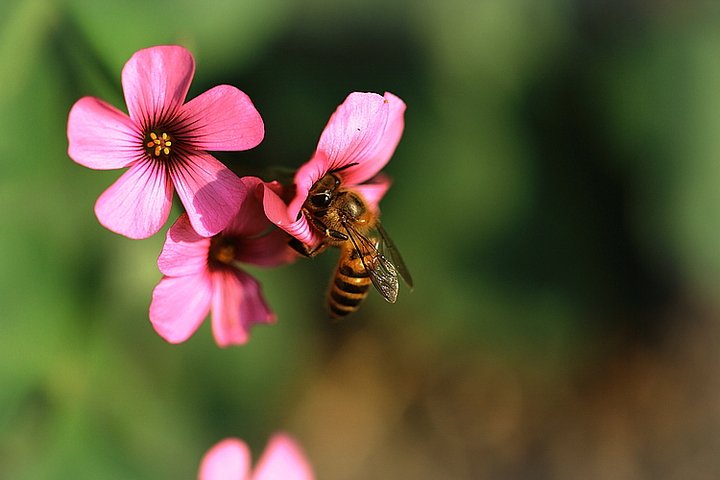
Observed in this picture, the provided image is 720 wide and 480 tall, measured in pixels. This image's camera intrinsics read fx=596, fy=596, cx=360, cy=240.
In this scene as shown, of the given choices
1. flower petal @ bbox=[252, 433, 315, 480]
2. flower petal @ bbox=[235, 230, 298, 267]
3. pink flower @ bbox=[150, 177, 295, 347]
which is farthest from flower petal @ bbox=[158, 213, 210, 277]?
flower petal @ bbox=[252, 433, 315, 480]

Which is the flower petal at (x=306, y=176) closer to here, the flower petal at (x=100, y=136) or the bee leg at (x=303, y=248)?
the bee leg at (x=303, y=248)

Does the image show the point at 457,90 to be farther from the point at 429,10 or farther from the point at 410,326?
the point at 410,326

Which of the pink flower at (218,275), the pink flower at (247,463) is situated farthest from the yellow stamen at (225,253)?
the pink flower at (247,463)

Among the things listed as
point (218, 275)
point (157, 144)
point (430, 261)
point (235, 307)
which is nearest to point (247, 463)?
point (235, 307)

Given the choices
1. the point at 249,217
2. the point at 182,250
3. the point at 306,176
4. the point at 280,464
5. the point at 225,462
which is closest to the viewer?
the point at 306,176

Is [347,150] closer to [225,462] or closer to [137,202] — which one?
[137,202]

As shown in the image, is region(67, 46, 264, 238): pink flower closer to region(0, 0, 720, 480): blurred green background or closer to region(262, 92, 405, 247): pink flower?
region(262, 92, 405, 247): pink flower

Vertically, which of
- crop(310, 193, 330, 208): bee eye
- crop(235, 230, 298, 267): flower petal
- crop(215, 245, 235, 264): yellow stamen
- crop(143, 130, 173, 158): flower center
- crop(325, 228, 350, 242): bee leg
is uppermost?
crop(310, 193, 330, 208): bee eye
